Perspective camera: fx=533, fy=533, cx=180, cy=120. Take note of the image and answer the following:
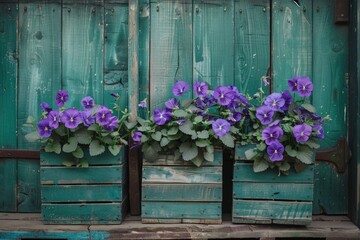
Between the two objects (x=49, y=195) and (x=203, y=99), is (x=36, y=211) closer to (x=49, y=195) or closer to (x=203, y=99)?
(x=49, y=195)

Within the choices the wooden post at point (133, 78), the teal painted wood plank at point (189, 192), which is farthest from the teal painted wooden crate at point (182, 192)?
the wooden post at point (133, 78)

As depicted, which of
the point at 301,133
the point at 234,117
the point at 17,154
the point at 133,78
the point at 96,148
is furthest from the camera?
the point at 17,154

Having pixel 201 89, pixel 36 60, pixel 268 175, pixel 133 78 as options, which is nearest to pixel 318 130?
pixel 268 175

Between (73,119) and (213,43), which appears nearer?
(73,119)

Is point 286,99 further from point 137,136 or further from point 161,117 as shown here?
point 137,136

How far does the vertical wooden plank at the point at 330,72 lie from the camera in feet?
11.3

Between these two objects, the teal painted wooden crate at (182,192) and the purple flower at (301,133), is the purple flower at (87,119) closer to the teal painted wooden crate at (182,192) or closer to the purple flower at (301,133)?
the teal painted wooden crate at (182,192)

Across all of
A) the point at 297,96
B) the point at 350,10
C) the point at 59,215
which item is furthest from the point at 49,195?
the point at 350,10

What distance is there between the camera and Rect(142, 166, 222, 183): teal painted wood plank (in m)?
3.08

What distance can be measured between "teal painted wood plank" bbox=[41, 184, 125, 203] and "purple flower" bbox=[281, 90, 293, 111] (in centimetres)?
107

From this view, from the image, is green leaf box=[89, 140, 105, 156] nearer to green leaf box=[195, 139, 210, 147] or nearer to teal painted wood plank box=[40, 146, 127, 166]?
teal painted wood plank box=[40, 146, 127, 166]

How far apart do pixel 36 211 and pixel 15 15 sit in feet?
4.20

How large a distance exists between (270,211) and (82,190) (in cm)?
109

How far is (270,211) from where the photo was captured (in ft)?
10.0
